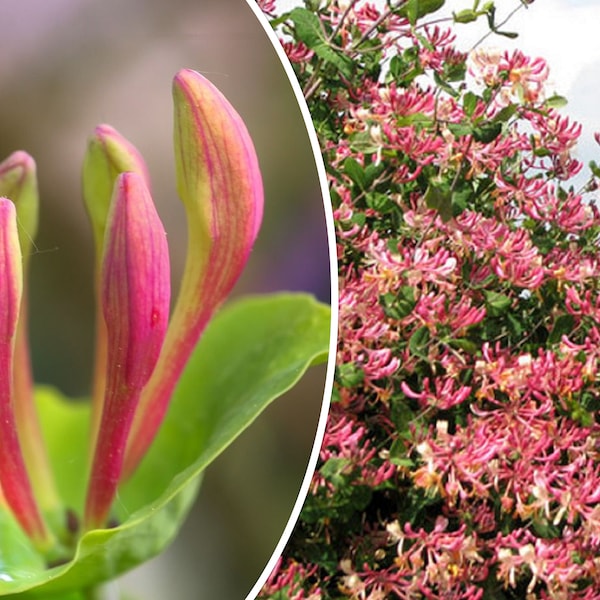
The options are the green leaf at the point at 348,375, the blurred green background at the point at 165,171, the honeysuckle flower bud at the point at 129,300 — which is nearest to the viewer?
the honeysuckle flower bud at the point at 129,300

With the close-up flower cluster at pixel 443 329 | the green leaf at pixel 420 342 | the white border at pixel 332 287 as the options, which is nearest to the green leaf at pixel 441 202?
the close-up flower cluster at pixel 443 329

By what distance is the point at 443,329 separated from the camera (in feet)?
3.17

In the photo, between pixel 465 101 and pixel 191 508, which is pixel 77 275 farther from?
pixel 465 101

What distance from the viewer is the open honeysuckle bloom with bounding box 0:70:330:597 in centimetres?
46

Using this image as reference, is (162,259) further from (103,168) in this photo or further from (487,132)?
(487,132)

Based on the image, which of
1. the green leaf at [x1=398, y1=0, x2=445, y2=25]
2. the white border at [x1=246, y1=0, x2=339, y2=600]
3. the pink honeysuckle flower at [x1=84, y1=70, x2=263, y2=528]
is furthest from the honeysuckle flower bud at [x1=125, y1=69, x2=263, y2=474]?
the green leaf at [x1=398, y1=0, x2=445, y2=25]

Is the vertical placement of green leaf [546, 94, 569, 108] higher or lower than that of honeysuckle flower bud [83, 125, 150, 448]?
lower

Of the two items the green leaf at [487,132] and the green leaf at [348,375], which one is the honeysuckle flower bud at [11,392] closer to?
the green leaf at [348,375]

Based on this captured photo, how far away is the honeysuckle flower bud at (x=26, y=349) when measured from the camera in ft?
1.73

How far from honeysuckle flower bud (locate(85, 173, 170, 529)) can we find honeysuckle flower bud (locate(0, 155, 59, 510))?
2.7 inches

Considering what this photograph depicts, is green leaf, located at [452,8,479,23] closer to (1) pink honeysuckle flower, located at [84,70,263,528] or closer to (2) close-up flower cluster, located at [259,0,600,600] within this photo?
Answer: (2) close-up flower cluster, located at [259,0,600,600]

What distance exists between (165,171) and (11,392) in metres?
0.16

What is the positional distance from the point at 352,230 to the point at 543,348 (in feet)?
0.89

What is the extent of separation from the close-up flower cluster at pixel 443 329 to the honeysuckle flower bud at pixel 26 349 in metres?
0.41
